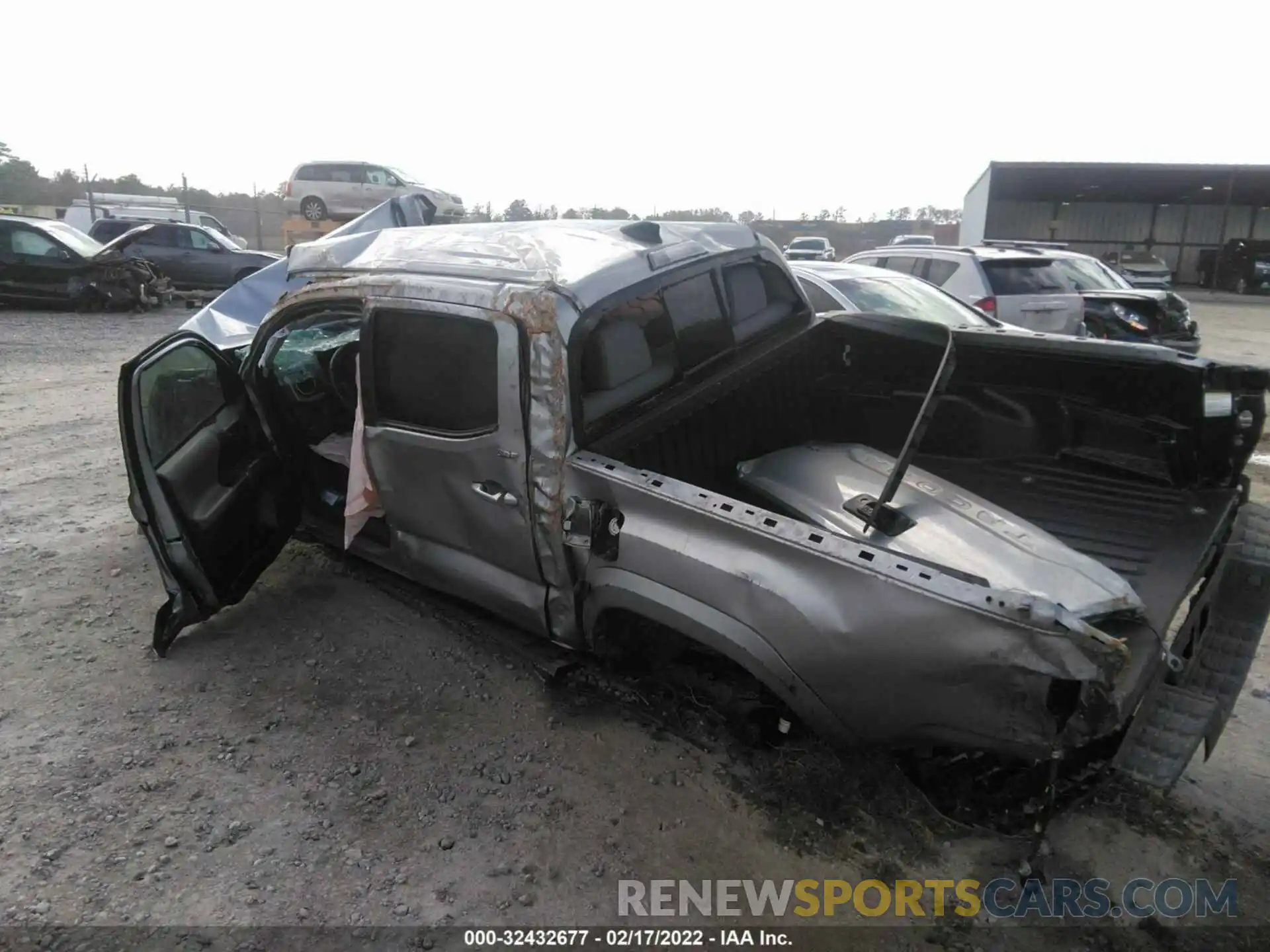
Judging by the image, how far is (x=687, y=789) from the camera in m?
2.85

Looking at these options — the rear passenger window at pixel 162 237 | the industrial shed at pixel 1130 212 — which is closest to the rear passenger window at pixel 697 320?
the rear passenger window at pixel 162 237

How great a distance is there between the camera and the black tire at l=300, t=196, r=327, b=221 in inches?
816

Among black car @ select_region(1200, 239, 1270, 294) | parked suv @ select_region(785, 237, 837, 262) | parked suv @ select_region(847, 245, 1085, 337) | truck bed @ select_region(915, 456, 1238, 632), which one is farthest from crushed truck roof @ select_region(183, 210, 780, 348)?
black car @ select_region(1200, 239, 1270, 294)

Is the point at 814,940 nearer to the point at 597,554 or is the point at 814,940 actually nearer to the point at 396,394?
the point at 597,554

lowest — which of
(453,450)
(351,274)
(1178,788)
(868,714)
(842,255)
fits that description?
(842,255)

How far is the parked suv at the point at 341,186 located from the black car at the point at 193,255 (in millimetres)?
4274

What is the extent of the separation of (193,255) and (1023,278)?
1482 centimetres

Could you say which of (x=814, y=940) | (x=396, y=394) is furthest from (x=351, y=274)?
(x=814, y=940)

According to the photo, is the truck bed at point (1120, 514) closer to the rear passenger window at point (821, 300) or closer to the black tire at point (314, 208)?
the rear passenger window at point (821, 300)

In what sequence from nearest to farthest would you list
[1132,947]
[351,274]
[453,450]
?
1. [1132,947]
2. [453,450]
3. [351,274]

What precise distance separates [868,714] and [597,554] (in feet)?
3.22

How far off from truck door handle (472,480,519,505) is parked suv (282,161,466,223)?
62.3ft

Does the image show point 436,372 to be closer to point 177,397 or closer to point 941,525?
point 177,397

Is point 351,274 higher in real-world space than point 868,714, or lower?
higher
